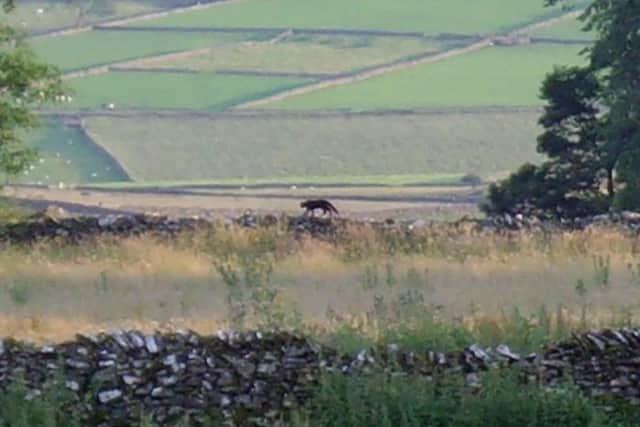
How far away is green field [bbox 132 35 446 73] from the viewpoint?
76.9 m

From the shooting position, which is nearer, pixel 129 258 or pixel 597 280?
pixel 597 280

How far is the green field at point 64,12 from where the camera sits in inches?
3548

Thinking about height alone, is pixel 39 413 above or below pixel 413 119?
below

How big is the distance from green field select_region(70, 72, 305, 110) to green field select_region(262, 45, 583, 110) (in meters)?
2.39

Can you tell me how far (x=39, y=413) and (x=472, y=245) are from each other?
7024mm

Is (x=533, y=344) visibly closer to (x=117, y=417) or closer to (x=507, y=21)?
(x=117, y=417)

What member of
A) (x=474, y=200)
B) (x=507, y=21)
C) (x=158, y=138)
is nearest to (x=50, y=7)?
(x=507, y=21)

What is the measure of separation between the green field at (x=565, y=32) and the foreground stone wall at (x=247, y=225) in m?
63.2

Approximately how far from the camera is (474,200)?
48406 mm

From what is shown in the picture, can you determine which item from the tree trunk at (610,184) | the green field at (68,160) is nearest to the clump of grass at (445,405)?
the tree trunk at (610,184)

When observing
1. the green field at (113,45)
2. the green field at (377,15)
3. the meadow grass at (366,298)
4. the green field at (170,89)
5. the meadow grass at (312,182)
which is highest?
the green field at (377,15)

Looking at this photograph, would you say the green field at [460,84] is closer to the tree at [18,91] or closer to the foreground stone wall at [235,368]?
the tree at [18,91]

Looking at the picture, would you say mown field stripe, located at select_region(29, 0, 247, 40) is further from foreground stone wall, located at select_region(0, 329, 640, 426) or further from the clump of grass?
the clump of grass

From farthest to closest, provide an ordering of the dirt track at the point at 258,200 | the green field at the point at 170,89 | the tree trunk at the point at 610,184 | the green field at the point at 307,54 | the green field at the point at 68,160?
the green field at the point at 307,54 → the green field at the point at 170,89 → the green field at the point at 68,160 → the dirt track at the point at 258,200 → the tree trunk at the point at 610,184
